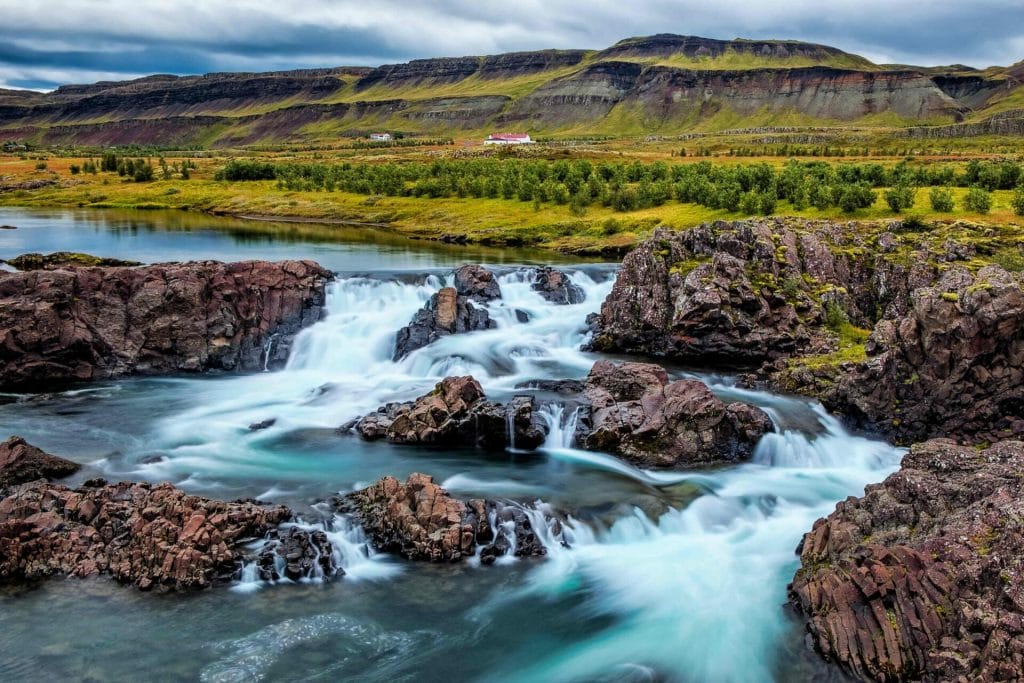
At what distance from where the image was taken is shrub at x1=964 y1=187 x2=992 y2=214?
177 ft

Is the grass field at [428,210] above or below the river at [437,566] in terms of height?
above

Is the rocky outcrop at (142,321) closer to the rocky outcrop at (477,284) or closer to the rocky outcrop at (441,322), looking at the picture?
the rocky outcrop at (441,322)

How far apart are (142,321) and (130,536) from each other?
22.1 metres

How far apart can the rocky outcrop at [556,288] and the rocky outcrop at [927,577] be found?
1287 inches

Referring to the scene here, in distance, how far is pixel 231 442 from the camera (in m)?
31.9

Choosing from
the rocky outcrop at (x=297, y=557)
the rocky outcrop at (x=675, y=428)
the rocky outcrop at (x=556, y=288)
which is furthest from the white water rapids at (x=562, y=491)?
the rocky outcrop at (x=556, y=288)

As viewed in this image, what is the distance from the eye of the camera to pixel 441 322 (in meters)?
45.1

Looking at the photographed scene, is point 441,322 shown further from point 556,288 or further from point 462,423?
point 462,423

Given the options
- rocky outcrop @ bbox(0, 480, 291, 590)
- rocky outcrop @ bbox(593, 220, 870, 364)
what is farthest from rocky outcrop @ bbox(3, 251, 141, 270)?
rocky outcrop @ bbox(593, 220, 870, 364)

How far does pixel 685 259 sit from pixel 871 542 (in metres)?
27.3

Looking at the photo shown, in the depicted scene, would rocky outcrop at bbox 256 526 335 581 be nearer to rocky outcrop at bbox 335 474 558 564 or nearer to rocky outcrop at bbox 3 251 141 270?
rocky outcrop at bbox 335 474 558 564

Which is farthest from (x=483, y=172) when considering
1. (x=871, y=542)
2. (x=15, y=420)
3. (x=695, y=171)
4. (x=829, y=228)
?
(x=871, y=542)

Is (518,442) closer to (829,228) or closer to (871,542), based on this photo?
(871,542)

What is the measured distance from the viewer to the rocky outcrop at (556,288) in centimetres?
5322
